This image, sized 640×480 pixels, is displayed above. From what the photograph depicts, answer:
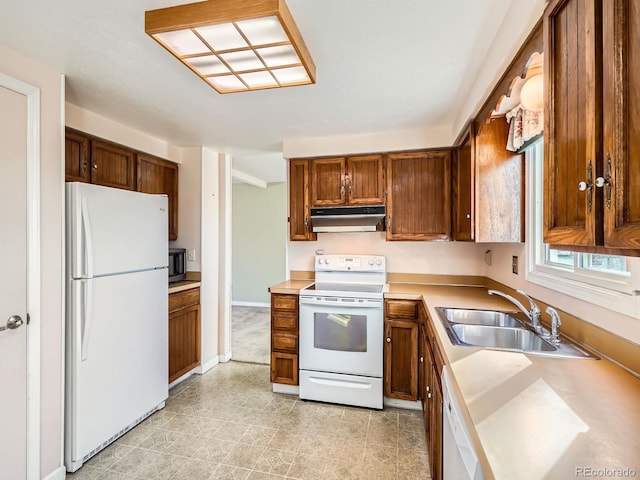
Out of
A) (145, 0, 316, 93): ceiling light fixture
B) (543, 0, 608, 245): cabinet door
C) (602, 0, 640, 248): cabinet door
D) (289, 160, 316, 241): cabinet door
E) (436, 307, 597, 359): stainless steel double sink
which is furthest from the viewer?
(289, 160, 316, 241): cabinet door

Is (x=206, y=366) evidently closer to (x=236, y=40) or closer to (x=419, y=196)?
(x=419, y=196)

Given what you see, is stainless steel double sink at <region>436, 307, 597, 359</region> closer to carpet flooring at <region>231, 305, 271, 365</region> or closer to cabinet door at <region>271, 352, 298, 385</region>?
cabinet door at <region>271, 352, 298, 385</region>

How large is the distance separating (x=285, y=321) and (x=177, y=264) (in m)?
1.27

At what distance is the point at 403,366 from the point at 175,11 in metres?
2.66

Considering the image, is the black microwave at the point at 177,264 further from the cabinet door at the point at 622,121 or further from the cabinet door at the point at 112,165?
the cabinet door at the point at 622,121

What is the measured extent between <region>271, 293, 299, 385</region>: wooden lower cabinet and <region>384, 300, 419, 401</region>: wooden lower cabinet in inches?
31.1

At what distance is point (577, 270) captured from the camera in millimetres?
1516

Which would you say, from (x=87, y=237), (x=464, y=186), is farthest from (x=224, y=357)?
(x=464, y=186)

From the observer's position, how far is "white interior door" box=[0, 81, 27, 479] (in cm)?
162

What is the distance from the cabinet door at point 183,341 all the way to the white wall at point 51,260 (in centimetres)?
106

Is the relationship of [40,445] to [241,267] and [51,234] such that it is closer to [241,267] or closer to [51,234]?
[51,234]

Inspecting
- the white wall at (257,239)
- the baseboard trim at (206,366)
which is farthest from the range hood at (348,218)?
the white wall at (257,239)

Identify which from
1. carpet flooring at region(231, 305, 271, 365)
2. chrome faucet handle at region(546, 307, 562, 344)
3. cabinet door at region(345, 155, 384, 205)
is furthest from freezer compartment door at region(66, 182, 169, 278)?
chrome faucet handle at region(546, 307, 562, 344)

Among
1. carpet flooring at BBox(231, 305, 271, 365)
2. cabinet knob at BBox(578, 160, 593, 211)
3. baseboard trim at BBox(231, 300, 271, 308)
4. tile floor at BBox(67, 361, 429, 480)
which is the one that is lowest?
tile floor at BBox(67, 361, 429, 480)
